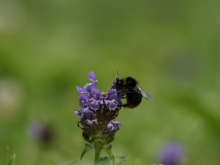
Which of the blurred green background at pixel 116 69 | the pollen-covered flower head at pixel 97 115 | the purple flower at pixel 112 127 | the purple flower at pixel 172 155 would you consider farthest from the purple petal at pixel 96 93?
the purple flower at pixel 172 155

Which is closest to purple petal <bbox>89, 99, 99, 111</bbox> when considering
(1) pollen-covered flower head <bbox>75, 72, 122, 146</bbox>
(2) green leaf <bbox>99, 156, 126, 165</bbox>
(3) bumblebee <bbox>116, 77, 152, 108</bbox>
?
(1) pollen-covered flower head <bbox>75, 72, 122, 146</bbox>

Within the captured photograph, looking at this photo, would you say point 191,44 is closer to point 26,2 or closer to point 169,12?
point 169,12

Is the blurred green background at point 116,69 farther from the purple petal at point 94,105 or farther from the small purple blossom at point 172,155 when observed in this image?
the purple petal at point 94,105

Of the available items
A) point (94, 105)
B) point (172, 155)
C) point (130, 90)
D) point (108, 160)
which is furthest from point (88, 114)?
point (172, 155)

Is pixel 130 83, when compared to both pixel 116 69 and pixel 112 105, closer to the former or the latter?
pixel 112 105

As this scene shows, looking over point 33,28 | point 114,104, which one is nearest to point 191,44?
point 33,28

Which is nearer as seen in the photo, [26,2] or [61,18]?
[61,18]
